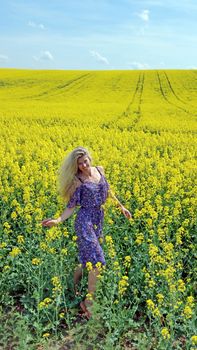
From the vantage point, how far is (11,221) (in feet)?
23.6

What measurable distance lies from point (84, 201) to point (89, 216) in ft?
0.60

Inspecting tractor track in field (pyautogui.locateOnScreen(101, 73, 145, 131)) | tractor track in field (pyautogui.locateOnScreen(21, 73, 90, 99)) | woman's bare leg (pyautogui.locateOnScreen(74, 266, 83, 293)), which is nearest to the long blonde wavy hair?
woman's bare leg (pyautogui.locateOnScreen(74, 266, 83, 293))

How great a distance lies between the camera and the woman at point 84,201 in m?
4.87

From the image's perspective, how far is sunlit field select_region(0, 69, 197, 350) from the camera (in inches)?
176

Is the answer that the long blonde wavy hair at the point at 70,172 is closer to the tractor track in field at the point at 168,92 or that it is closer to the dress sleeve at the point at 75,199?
the dress sleeve at the point at 75,199

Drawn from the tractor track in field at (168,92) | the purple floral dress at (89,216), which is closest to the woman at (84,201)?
the purple floral dress at (89,216)

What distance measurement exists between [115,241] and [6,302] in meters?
1.85

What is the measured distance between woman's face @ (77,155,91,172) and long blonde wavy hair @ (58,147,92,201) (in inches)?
1.4

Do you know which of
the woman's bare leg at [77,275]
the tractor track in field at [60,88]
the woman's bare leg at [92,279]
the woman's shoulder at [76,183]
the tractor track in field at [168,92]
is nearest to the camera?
the woman's bare leg at [92,279]

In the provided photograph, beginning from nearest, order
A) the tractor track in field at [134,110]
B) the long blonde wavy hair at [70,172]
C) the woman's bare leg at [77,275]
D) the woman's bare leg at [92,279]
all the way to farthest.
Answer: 1. the woman's bare leg at [92,279]
2. the long blonde wavy hair at [70,172]
3. the woman's bare leg at [77,275]
4. the tractor track in field at [134,110]

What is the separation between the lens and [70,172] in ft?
16.4

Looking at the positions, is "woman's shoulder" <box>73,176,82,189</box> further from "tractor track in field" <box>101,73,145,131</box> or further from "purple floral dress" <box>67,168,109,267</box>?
"tractor track in field" <box>101,73,145,131</box>

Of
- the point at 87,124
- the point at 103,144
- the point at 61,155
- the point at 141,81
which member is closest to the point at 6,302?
the point at 61,155

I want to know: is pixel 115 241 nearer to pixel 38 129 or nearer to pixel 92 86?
pixel 38 129
